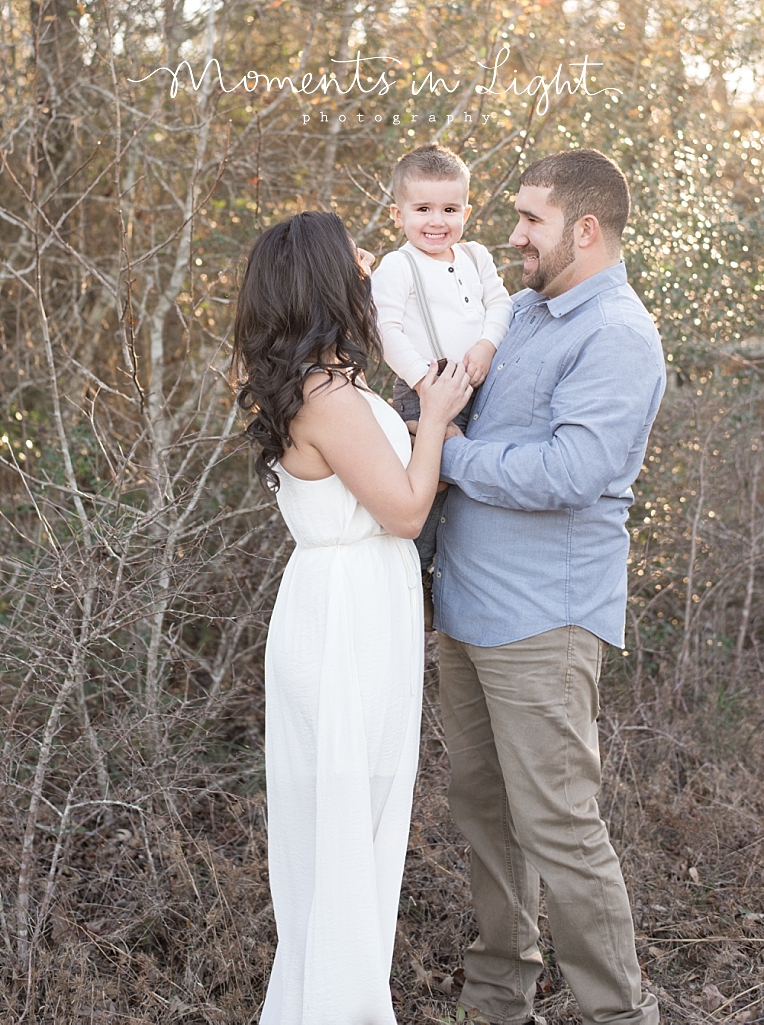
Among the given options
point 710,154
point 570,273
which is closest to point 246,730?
point 570,273

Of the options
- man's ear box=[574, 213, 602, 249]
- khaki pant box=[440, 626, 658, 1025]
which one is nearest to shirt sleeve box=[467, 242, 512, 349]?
man's ear box=[574, 213, 602, 249]

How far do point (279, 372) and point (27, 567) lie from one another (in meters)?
1.14

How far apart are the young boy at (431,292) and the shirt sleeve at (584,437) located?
0.32m

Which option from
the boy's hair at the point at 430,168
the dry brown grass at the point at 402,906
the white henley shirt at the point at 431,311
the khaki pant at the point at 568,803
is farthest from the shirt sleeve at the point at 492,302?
the dry brown grass at the point at 402,906

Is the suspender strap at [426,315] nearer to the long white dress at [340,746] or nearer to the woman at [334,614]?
the woman at [334,614]

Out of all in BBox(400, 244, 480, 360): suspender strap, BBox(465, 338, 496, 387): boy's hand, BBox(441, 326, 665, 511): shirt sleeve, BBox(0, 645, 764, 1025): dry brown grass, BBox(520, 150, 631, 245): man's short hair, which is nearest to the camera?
BBox(441, 326, 665, 511): shirt sleeve

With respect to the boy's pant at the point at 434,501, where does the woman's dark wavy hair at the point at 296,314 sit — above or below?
above

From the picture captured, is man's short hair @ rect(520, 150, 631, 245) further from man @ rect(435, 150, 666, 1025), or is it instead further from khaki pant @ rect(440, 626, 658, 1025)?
khaki pant @ rect(440, 626, 658, 1025)

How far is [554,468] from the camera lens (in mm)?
2203

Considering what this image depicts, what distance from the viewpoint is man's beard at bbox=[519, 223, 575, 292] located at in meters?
2.38

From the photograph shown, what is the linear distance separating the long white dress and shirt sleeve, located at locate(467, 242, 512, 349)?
44 centimetres

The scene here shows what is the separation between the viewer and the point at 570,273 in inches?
95.0

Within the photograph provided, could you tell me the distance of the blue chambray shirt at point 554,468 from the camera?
2223 millimetres

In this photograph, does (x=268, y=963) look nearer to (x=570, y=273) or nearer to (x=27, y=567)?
(x=27, y=567)
